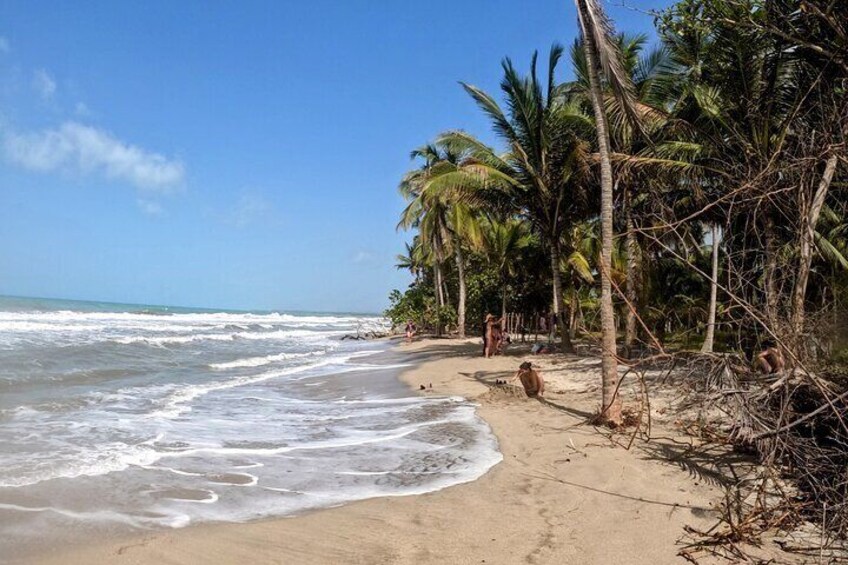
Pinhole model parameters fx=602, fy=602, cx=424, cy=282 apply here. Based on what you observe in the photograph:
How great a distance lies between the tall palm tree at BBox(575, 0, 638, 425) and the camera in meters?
8.12

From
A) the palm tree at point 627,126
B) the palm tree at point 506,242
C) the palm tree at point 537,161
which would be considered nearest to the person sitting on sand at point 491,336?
the palm tree at point 537,161

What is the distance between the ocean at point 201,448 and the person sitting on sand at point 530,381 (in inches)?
44.9

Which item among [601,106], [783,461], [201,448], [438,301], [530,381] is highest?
[601,106]

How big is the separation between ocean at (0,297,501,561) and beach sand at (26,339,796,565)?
0.40 metres

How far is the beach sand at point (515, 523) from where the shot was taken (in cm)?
439

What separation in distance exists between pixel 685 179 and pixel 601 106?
595 centimetres

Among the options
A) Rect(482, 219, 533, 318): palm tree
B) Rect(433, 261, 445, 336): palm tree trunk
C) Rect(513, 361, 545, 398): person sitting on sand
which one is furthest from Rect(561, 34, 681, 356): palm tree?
Rect(433, 261, 445, 336): palm tree trunk

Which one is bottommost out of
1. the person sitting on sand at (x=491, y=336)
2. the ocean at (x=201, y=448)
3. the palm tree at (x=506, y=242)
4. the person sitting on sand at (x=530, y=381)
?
the ocean at (x=201, y=448)

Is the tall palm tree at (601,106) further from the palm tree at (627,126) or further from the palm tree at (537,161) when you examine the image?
the palm tree at (537,161)

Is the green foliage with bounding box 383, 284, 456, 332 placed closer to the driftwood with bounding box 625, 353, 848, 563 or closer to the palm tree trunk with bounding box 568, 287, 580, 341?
the palm tree trunk with bounding box 568, 287, 580, 341

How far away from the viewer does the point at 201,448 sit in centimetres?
777

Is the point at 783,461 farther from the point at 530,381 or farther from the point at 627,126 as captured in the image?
the point at 627,126

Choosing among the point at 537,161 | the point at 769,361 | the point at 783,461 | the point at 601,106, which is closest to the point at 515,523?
the point at 783,461

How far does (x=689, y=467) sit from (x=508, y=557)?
2833 millimetres
